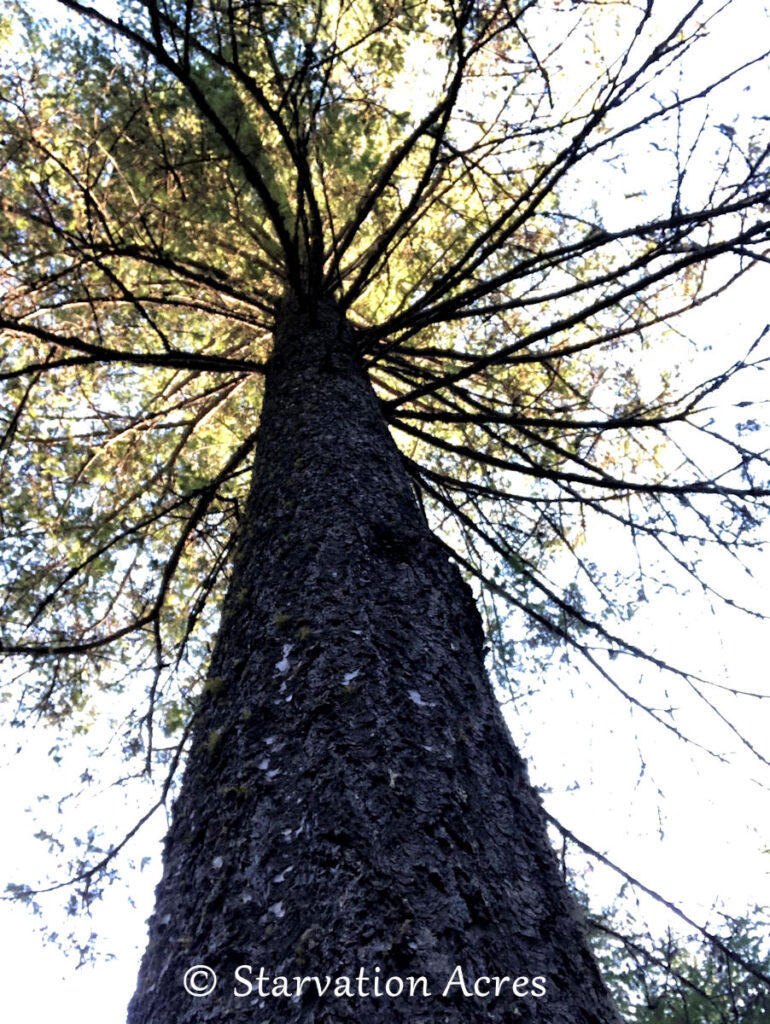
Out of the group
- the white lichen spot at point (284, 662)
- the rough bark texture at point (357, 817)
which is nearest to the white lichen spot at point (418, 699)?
the rough bark texture at point (357, 817)

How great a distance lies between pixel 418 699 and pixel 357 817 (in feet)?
1.19

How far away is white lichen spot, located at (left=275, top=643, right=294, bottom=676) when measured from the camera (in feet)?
5.56

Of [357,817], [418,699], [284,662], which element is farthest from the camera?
[284,662]

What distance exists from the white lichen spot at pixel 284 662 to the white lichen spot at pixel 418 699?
11.6 inches

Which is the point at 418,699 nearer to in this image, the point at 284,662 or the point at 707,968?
the point at 284,662

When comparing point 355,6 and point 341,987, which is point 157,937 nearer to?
point 341,987

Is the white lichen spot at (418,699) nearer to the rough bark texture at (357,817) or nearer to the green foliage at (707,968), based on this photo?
the rough bark texture at (357,817)

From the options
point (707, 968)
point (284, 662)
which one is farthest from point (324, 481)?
point (707, 968)

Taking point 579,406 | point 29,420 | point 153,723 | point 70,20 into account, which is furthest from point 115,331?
point 579,406

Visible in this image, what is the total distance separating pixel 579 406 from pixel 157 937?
3699 millimetres

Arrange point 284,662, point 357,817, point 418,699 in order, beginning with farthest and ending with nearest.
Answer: point 284,662 → point 418,699 → point 357,817

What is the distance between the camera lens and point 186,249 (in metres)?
4.95

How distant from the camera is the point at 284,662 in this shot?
1720mm

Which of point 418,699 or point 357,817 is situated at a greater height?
point 418,699
